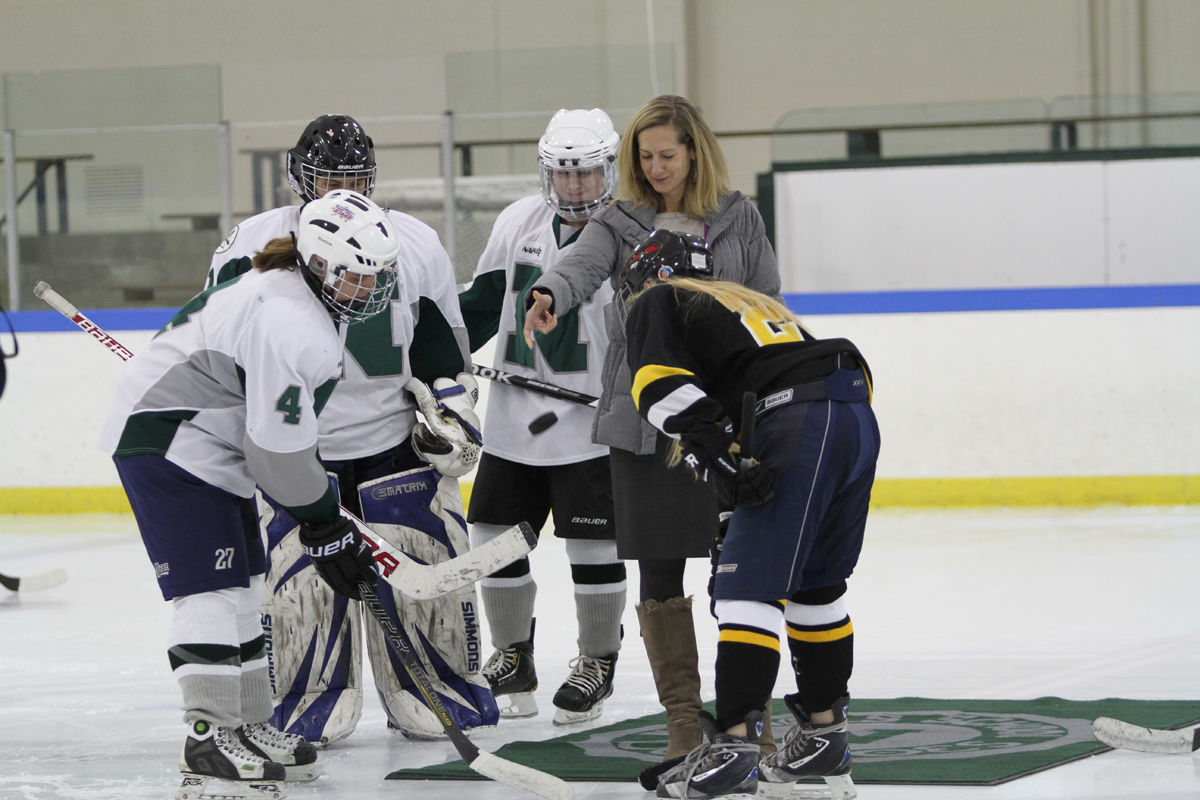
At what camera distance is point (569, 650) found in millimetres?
3420

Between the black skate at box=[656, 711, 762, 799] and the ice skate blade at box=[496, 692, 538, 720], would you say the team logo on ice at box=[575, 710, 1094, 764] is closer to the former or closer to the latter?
the ice skate blade at box=[496, 692, 538, 720]

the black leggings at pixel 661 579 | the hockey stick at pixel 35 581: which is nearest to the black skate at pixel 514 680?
the black leggings at pixel 661 579

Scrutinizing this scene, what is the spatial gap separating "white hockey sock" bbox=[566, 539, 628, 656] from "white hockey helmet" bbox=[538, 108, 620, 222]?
68cm

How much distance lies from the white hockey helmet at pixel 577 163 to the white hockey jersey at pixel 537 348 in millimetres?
88

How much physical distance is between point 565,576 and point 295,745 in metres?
2.22

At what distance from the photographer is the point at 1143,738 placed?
7.48ft

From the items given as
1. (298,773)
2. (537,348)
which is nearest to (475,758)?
(298,773)

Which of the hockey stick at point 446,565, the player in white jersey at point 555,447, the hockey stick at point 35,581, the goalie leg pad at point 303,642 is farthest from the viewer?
the hockey stick at point 35,581

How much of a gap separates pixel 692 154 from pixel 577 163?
1.44 feet

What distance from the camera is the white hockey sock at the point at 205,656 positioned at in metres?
2.08

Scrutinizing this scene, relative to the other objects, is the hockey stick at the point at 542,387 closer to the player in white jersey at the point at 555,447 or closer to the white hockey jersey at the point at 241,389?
the player in white jersey at the point at 555,447

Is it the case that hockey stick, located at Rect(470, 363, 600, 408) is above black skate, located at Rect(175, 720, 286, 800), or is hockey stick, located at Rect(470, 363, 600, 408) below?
above

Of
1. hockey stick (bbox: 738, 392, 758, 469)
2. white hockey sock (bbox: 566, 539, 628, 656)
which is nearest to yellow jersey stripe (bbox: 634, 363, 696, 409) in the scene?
hockey stick (bbox: 738, 392, 758, 469)

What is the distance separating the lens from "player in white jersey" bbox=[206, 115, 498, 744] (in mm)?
2598
